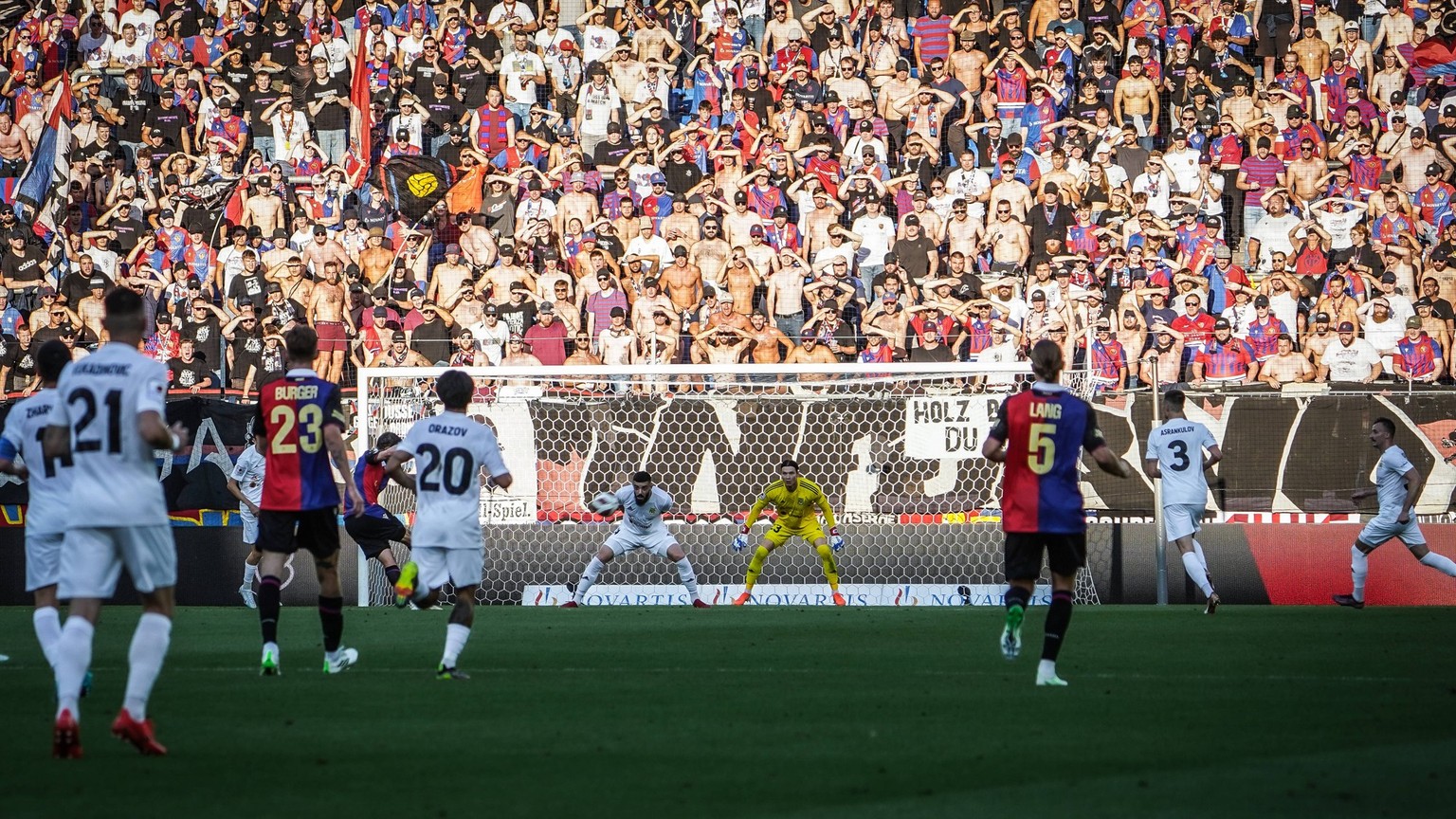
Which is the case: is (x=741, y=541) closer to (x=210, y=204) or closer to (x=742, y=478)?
(x=742, y=478)

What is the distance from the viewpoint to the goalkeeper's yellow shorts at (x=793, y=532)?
19203 millimetres

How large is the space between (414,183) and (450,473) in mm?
15282

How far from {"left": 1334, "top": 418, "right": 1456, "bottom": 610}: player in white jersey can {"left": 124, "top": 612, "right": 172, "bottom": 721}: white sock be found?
537 inches

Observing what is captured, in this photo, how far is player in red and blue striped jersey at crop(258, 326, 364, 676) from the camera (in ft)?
34.7

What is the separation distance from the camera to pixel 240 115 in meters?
26.2

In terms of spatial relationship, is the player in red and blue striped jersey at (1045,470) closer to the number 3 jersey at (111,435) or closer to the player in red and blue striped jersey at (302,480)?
the player in red and blue striped jersey at (302,480)

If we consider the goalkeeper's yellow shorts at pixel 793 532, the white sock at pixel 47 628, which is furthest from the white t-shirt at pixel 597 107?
the white sock at pixel 47 628

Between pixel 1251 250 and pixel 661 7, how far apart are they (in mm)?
10192

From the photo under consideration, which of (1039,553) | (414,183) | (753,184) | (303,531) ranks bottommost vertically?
(1039,553)

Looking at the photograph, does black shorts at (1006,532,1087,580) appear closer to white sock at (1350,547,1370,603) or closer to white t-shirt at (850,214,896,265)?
white sock at (1350,547,1370,603)

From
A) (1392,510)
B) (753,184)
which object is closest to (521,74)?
(753,184)

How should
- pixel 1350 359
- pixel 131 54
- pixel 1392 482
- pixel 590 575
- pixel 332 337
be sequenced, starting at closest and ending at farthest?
pixel 1392 482
pixel 590 575
pixel 1350 359
pixel 332 337
pixel 131 54

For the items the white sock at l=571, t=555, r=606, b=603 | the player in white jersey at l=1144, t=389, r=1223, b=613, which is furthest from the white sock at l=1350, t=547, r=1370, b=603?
the white sock at l=571, t=555, r=606, b=603

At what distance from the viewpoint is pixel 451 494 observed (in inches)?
415
